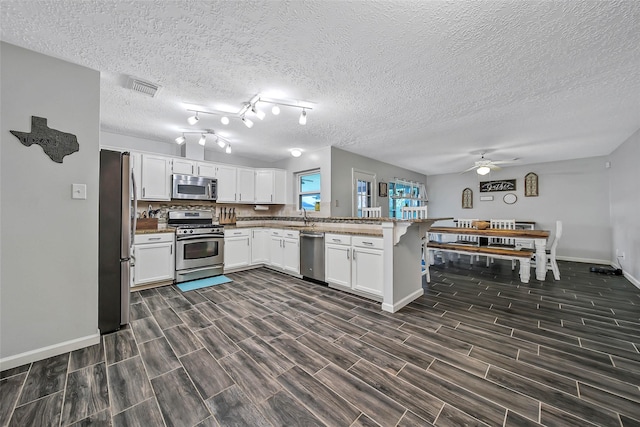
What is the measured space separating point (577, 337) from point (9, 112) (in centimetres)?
514

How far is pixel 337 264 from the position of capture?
3.44m

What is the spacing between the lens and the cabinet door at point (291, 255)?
411 cm

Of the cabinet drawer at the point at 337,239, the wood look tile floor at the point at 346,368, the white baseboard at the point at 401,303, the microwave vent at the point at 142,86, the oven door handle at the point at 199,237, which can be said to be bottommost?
the wood look tile floor at the point at 346,368

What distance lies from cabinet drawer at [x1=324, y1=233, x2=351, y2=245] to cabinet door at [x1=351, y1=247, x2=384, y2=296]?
0.16 meters

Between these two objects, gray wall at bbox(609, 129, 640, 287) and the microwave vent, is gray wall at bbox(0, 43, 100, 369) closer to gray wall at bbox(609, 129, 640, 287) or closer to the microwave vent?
the microwave vent

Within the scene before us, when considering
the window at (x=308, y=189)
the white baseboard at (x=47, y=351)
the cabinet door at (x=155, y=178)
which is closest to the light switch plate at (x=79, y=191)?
the white baseboard at (x=47, y=351)

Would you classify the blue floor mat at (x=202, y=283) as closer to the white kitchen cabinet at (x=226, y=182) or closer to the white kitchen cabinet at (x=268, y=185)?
the white kitchen cabinet at (x=226, y=182)

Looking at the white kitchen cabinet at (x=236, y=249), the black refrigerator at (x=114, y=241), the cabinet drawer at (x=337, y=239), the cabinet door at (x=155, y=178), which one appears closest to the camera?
the black refrigerator at (x=114, y=241)

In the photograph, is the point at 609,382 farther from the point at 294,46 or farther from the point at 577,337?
the point at 294,46

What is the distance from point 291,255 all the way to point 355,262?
1437mm

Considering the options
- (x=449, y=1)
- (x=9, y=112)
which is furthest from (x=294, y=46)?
(x=9, y=112)

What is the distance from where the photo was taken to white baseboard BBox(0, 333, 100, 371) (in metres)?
1.76

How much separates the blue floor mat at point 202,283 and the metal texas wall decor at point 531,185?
7675mm

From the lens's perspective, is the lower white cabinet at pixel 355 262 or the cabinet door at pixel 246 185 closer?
the lower white cabinet at pixel 355 262
